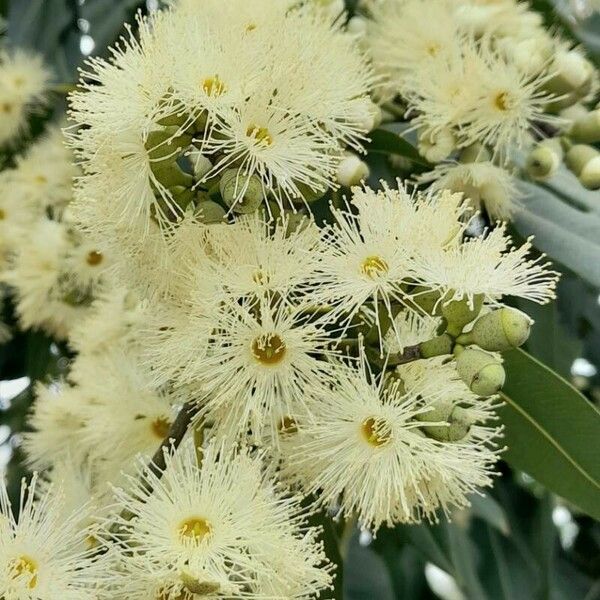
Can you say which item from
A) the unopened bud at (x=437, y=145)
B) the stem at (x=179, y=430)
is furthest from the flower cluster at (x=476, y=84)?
the stem at (x=179, y=430)

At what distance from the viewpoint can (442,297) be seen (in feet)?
2.40

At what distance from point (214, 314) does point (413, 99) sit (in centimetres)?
37

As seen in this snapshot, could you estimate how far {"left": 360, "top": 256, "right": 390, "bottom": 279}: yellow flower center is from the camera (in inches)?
29.7

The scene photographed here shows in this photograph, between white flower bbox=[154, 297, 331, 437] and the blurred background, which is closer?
white flower bbox=[154, 297, 331, 437]

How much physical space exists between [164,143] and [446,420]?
0.98 ft

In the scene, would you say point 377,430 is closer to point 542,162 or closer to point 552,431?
point 552,431

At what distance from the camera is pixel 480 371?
727 millimetres

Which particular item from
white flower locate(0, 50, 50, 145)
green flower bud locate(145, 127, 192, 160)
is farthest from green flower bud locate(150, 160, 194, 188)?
white flower locate(0, 50, 50, 145)

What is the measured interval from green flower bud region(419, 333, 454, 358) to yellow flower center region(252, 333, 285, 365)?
0.11m

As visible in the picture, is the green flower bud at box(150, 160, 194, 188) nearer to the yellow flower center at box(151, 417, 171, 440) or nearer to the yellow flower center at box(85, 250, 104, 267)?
the yellow flower center at box(151, 417, 171, 440)

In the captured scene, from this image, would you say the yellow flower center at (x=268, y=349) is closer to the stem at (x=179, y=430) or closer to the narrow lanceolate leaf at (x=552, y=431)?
the stem at (x=179, y=430)

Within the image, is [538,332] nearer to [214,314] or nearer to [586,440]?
[586,440]

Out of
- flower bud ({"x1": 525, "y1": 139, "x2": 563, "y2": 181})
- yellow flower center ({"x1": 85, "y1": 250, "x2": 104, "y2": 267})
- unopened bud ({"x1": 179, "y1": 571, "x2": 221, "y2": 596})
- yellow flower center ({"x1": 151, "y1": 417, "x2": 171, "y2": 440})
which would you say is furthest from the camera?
yellow flower center ({"x1": 85, "y1": 250, "x2": 104, "y2": 267})

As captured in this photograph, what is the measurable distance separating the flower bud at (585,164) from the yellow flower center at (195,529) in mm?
558
